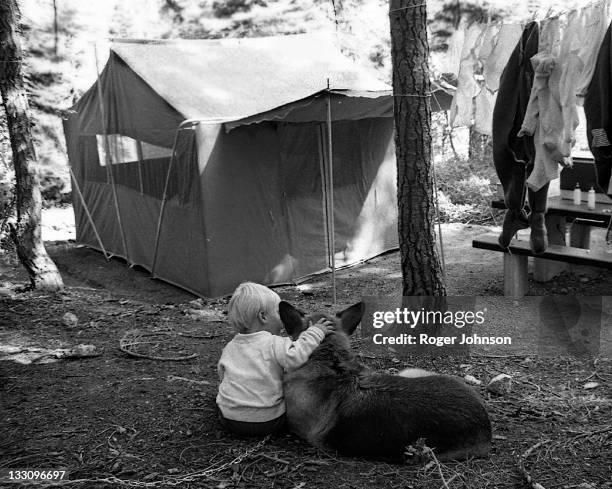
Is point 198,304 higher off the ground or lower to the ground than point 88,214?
lower

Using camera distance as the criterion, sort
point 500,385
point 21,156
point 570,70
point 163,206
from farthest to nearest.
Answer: point 163,206 < point 21,156 < point 570,70 < point 500,385

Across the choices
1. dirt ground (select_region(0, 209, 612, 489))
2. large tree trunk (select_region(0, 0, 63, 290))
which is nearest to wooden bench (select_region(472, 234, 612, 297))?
dirt ground (select_region(0, 209, 612, 489))

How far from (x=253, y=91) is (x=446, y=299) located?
15.2 feet

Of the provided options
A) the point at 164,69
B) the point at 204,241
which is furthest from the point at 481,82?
the point at 164,69

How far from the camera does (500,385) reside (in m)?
3.66

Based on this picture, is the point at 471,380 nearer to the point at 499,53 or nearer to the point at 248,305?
the point at 248,305

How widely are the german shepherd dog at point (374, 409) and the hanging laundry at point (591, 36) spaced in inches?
92.3

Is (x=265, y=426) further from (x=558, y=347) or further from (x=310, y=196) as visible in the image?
(x=310, y=196)

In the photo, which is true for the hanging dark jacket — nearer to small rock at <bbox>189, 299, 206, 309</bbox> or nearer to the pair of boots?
the pair of boots

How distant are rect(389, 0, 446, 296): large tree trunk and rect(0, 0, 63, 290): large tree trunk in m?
4.05

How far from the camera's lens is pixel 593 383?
376 cm

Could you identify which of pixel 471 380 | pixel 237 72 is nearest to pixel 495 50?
pixel 471 380

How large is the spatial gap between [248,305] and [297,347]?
0.30m

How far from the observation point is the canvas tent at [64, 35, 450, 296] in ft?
23.3
